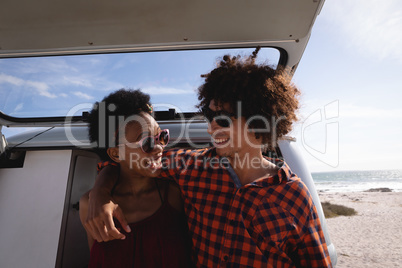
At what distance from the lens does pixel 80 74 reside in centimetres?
231

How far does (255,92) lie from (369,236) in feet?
53.4

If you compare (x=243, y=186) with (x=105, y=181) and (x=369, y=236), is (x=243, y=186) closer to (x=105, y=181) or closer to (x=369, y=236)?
(x=105, y=181)

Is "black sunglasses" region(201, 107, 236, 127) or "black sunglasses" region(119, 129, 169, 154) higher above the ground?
"black sunglasses" region(201, 107, 236, 127)

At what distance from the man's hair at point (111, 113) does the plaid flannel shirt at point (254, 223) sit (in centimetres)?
59

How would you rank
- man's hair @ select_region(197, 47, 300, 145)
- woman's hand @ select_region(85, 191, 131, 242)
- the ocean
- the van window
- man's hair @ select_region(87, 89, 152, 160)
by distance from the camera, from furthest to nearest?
the ocean → the van window → man's hair @ select_region(197, 47, 300, 145) → man's hair @ select_region(87, 89, 152, 160) → woman's hand @ select_region(85, 191, 131, 242)

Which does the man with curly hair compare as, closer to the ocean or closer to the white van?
the white van

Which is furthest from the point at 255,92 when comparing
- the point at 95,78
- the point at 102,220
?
the point at 95,78

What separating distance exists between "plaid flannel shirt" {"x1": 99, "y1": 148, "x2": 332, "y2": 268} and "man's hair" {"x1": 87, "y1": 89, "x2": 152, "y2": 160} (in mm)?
587

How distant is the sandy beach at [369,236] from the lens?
1002 centimetres

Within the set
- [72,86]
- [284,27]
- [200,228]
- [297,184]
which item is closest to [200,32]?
[284,27]

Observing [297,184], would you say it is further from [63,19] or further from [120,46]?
[63,19]

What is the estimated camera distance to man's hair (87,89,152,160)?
1.61 metres

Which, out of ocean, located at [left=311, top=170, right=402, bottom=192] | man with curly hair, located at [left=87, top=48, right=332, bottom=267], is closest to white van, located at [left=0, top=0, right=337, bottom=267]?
man with curly hair, located at [left=87, top=48, right=332, bottom=267]

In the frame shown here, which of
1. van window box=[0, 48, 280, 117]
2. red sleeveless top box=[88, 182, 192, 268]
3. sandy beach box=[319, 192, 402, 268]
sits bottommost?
sandy beach box=[319, 192, 402, 268]
